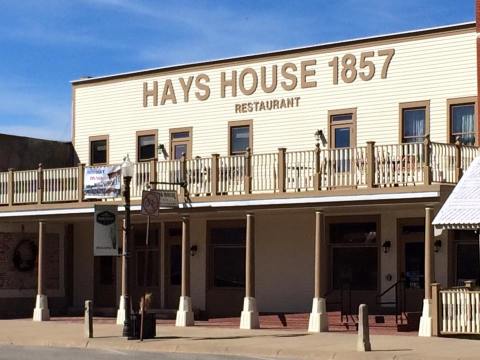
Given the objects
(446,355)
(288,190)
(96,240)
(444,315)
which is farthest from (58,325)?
(446,355)

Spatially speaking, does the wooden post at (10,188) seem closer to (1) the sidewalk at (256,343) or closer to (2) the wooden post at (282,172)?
(1) the sidewalk at (256,343)

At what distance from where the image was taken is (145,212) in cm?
2539

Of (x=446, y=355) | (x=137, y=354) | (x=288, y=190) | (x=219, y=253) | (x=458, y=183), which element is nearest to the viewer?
(x=446, y=355)

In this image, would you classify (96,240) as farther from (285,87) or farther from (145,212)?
(285,87)

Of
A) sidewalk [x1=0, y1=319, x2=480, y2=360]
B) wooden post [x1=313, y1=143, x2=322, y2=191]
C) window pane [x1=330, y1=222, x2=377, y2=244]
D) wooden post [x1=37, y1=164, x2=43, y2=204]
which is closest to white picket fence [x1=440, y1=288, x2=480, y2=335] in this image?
sidewalk [x1=0, y1=319, x2=480, y2=360]

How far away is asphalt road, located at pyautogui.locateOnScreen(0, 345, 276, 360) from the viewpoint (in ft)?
65.2

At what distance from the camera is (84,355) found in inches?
811

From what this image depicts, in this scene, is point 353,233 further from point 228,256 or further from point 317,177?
point 228,256

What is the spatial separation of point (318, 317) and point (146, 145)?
32.2 feet

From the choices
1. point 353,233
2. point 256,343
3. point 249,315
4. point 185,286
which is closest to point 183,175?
point 185,286

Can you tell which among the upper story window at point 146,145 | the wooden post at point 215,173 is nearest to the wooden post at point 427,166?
the wooden post at point 215,173

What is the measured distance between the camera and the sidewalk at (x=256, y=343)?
19859 mm

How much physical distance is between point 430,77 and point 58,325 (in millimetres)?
12405

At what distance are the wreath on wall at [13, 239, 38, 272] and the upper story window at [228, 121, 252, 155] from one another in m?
7.78
